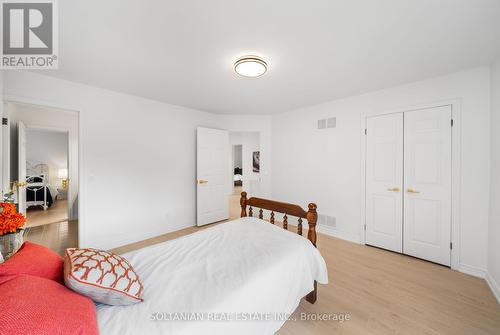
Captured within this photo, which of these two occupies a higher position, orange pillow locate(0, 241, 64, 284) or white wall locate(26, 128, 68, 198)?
white wall locate(26, 128, 68, 198)

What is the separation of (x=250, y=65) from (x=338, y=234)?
317 cm

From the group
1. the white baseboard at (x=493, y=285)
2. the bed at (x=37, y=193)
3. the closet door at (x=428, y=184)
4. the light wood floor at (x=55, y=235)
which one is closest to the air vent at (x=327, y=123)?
the closet door at (x=428, y=184)

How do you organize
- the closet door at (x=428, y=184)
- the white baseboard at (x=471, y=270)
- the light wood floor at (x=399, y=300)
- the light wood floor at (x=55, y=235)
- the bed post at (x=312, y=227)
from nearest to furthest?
the light wood floor at (x=399, y=300) → the bed post at (x=312, y=227) → the white baseboard at (x=471, y=270) → the closet door at (x=428, y=184) → the light wood floor at (x=55, y=235)

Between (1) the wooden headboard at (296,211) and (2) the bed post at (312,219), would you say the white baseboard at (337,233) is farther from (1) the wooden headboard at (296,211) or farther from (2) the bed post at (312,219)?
(2) the bed post at (312,219)

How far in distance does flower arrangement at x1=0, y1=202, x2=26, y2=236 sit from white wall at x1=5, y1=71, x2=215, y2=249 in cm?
177

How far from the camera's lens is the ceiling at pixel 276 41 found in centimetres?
149

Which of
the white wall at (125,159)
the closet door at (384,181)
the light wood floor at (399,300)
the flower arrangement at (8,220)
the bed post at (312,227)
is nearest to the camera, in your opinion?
the flower arrangement at (8,220)

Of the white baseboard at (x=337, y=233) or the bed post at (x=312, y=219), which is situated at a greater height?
the bed post at (x=312, y=219)

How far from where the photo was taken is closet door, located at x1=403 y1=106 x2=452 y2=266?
2.60m

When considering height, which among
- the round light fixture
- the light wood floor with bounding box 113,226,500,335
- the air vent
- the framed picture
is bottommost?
the light wood floor with bounding box 113,226,500,335

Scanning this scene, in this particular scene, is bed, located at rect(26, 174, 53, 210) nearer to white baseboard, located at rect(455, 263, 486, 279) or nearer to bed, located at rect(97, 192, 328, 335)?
bed, located at rect(97, 192, 328, 335)

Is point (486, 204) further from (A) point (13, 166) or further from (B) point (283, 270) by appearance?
(A) point (13, 166)

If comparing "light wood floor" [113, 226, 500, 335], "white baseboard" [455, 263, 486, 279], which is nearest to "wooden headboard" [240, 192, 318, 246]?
"light wood floor" [113, 226, 500, 335]
